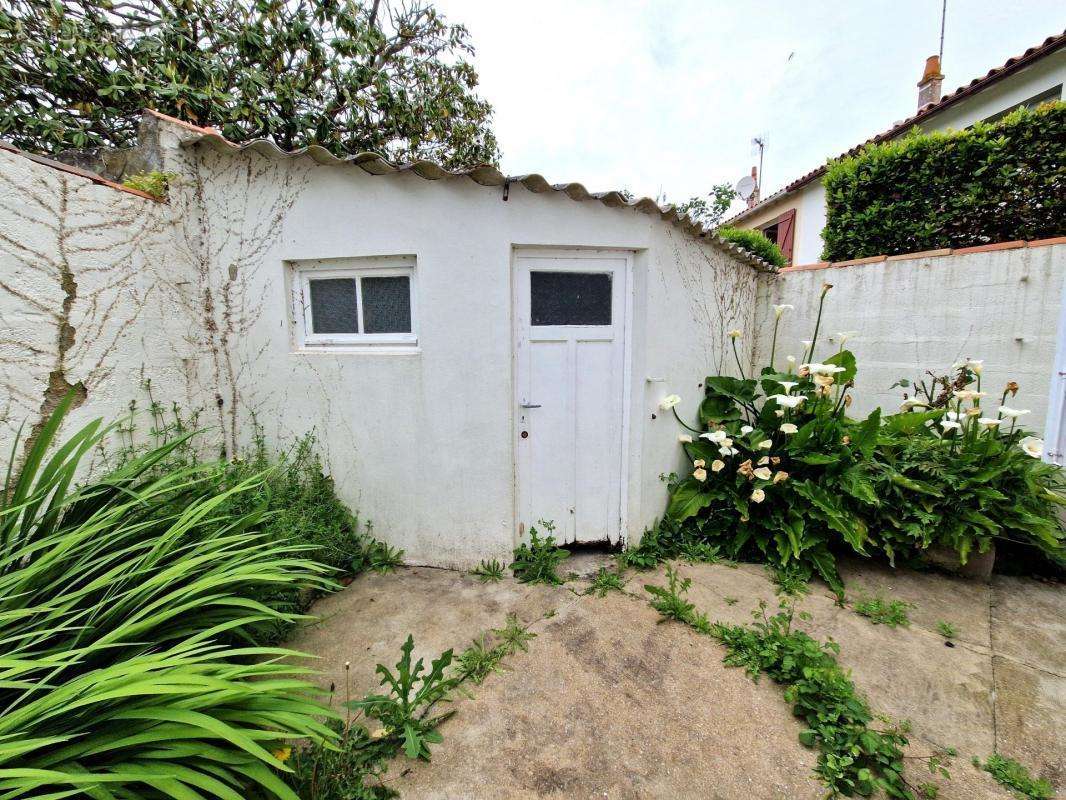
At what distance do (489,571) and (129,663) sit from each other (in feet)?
7.53

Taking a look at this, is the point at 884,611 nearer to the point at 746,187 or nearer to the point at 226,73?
the point at 226,73

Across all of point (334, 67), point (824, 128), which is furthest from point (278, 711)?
point (824, 128)

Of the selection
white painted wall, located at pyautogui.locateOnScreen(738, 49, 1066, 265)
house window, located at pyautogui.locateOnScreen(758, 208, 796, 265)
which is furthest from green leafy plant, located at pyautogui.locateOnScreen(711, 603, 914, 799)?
house window, located at pyautogui.locateOnScreen(758, 208, 796, 265)

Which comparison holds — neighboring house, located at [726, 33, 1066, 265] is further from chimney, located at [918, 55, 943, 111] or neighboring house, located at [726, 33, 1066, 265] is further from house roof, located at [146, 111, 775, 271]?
house roof, located at [146, 111, 775, 271]

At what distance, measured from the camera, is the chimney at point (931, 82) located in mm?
8992

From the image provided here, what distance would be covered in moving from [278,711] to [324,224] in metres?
3.08

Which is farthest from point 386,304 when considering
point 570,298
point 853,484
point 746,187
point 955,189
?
point 746,187

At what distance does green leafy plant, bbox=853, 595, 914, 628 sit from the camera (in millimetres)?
2805

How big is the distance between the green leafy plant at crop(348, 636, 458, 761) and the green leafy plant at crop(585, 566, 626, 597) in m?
1.28

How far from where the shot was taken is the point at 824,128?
11062 millimetres

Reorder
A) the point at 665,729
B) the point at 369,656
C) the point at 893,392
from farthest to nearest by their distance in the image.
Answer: the point at 893,392
the point at 369,656
the point at 665,729

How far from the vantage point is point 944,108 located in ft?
22.0

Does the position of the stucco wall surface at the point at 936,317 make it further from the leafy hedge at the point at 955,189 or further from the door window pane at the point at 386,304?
the door window pane at the point at 386,304

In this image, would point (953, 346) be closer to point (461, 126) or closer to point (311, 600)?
point (311, 600)
